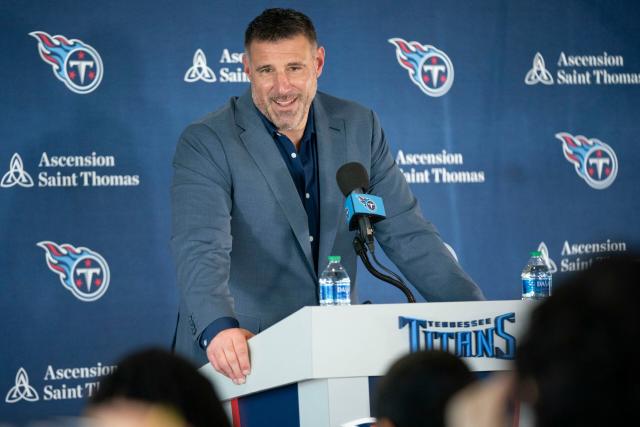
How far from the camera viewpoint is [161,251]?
523 centimetres

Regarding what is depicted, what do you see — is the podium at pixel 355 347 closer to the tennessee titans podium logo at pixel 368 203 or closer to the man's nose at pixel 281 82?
the tennessee titans podium logo at pixel 368 203

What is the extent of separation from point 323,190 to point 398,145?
7.30 ft

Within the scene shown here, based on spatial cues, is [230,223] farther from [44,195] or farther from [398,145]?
[398,145]

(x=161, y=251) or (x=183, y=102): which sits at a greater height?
(x=183, y=102)

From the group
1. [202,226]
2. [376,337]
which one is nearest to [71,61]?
[202,226]

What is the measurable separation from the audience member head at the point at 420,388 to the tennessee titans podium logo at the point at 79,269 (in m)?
4.26

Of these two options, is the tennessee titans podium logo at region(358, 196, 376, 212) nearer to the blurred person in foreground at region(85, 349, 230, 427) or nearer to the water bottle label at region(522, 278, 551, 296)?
the water bottle label at region(522, 278, 551, 296)

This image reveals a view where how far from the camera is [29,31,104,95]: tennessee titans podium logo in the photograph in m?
5.21

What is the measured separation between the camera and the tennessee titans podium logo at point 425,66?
575cm

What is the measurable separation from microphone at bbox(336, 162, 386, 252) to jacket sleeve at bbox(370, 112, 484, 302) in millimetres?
529

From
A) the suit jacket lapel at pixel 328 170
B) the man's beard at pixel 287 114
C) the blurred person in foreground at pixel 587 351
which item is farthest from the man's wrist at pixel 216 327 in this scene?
the blurred person in foreground at pixel 587 351

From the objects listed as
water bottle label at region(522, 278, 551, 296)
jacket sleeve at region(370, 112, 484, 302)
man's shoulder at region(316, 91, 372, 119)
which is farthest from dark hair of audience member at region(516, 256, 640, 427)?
man's shoulder at region(316, 91, 372, 119)

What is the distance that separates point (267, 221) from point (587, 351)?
2833 millimetres

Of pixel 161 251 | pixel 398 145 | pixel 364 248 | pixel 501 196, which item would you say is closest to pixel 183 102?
pixel 161 251
